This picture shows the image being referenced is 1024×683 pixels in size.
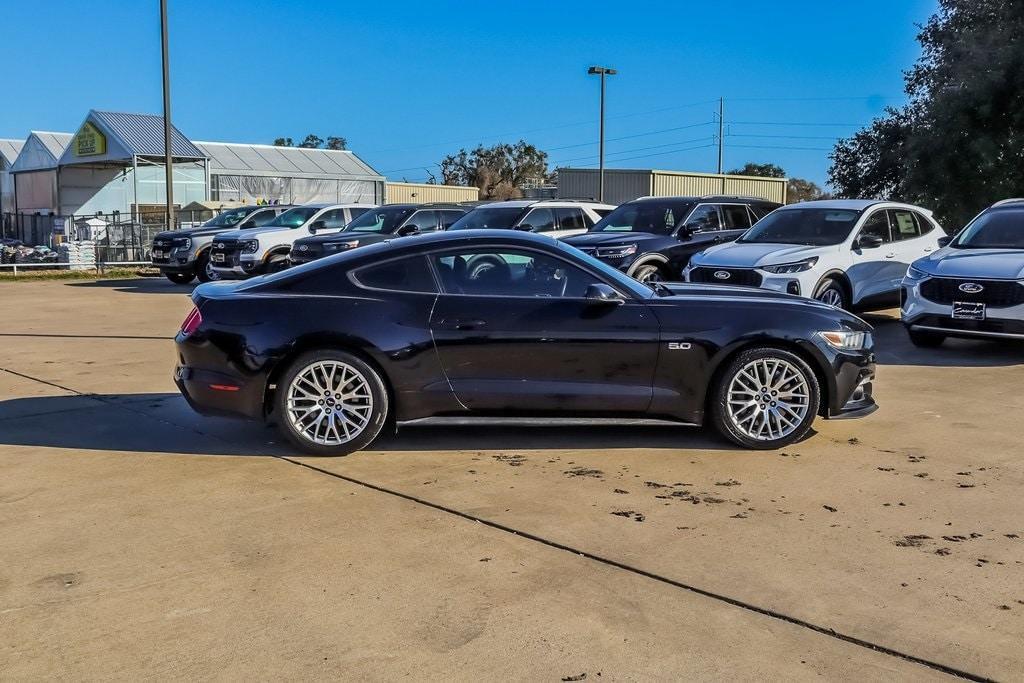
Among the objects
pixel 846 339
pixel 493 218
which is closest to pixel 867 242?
pixel 493 218

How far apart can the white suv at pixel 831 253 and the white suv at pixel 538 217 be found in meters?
3.89

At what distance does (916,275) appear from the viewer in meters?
10.8

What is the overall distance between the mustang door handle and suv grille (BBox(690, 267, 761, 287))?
604 centimetres

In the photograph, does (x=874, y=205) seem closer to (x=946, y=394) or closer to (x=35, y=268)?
(x=946, y=394)

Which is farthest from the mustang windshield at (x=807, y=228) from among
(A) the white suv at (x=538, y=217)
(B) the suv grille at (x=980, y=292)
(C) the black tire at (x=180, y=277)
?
(C) the black tire at (x=180, y=277)

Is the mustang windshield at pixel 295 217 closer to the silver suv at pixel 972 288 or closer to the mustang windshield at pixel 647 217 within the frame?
the mustang windshield at pixel 647 217

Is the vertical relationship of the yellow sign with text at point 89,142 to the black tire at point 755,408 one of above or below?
→ above

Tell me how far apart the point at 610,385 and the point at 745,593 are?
2.36 meters

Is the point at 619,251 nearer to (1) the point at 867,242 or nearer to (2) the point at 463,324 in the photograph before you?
(1) the point at 867,242

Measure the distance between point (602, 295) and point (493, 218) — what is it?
10.2 m

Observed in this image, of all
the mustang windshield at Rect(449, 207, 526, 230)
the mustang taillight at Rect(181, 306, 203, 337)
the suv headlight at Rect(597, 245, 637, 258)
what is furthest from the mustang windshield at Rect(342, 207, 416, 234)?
the mustang taillight at Rect(181, 306, 203, 337)

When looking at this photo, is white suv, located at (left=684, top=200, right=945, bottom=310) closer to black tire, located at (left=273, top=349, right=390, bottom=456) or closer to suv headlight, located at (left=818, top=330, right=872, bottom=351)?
suv headlight, located at (left=818, top=330, right=872, bottom=351)

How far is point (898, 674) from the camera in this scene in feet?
11.3

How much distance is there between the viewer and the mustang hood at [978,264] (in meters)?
9.97
